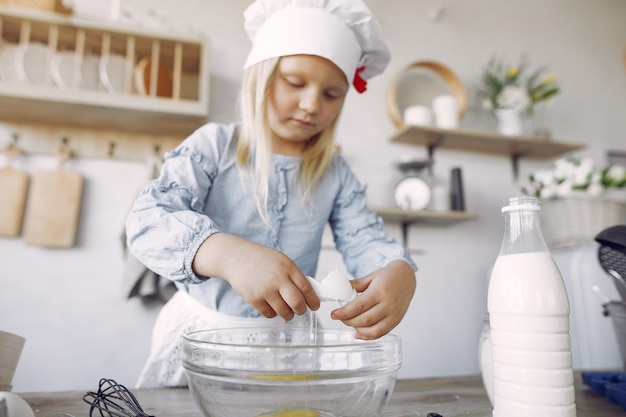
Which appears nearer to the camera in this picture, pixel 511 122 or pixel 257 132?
pixel 257 132

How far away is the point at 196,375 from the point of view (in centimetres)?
40

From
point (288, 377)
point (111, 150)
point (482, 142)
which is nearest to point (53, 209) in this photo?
point (111, 150)

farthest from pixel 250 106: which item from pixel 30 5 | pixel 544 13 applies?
pixel 544 13

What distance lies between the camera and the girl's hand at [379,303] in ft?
1.70

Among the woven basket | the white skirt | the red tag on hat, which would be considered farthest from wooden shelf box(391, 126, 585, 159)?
the white skirt

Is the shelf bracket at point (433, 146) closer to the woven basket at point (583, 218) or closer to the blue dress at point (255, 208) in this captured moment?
the woven basket at point (583, 218)

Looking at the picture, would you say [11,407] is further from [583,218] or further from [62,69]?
[583,218]

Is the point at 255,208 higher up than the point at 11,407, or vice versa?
the point at 255,208

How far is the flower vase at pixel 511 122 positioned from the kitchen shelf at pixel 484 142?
38 millimetres

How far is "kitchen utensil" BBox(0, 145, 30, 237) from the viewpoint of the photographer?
142cm

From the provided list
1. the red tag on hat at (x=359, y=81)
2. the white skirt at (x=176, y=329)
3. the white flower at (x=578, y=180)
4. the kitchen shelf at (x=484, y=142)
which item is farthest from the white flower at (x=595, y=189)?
the white skirt at (x=176, y=329)

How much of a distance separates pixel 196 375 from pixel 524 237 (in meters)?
0.34

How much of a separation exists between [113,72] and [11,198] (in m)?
0.53

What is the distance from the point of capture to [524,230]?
0.44m
